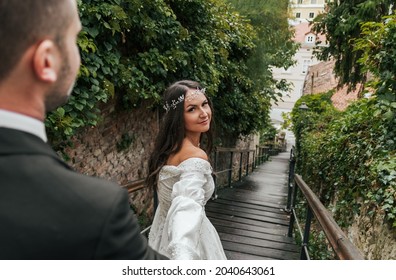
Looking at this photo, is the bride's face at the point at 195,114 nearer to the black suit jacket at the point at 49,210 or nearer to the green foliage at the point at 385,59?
the black suit jacket at the point at 49,210

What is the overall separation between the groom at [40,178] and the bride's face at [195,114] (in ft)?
3.91

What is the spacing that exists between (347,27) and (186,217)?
5.89m

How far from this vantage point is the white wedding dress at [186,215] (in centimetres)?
119

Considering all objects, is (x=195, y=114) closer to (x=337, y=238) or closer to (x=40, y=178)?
(x=337, y=238)

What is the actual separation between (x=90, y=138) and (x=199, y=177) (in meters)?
2.46

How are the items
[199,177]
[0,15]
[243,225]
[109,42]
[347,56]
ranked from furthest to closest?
[347,56]
[243,225]
[109,42]
[199,177]
[0,15]

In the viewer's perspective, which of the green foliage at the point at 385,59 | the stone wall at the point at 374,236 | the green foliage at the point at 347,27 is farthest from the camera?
the green foliage at the point at 347,27

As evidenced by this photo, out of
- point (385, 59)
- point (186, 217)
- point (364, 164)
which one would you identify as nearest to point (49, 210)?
point (186, 217)

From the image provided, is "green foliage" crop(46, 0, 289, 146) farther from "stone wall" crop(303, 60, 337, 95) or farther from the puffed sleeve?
"stone wall" crop(303, 60, 337, 95)

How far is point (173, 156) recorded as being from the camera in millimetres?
1711

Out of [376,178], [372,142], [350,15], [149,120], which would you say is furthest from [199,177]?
[350,15]

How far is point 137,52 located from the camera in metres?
4.18

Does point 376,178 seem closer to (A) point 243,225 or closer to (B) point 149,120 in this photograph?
(A) point 243,225

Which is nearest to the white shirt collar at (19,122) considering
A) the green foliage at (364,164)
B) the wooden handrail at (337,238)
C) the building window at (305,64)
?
the wooden handrail at (337,238)
